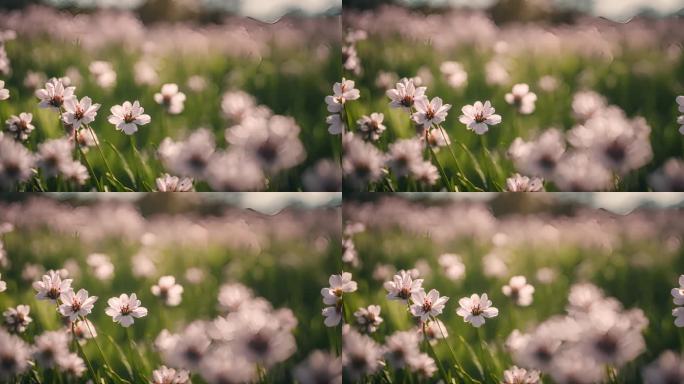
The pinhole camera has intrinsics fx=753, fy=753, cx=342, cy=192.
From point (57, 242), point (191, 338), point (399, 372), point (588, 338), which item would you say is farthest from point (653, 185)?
point (57, 242)

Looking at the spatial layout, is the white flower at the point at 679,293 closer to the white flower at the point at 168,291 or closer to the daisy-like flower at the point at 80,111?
the white flower at the point at 168,291

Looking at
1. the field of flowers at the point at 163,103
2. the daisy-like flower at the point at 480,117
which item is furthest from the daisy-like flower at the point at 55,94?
the daisy-like flower at the point at 480,117

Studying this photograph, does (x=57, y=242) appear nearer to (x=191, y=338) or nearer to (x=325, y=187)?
(x=191, y=338)

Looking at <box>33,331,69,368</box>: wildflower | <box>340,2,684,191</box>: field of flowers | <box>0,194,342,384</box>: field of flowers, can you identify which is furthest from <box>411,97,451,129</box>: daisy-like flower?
<box>33,331,69,368</box>: wildflower

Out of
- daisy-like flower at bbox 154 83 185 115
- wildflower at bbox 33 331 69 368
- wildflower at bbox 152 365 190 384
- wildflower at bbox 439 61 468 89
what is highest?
wildflower at bbox 439 61 468 89

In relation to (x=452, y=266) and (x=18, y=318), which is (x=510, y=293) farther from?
(x=18, y=318)

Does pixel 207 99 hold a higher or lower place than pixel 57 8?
lower

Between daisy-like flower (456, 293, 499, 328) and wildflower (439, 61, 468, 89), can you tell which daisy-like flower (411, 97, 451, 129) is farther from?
daisy-like flower (456, 293, 499, 328)
